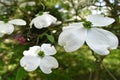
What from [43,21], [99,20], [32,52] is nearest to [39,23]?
[43,21]

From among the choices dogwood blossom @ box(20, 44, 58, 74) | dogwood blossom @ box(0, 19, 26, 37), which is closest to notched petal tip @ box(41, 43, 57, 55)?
dogwood blossom @ box(20, 44, 58, 74)

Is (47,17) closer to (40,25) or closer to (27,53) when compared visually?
(40,25)

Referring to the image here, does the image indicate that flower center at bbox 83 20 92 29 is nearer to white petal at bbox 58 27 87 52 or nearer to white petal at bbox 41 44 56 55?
white petal at bbox 58 27 87 52

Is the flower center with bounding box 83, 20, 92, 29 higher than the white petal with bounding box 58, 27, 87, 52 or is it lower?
higher

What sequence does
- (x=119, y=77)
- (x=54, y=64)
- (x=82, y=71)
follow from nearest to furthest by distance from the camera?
1. (x=54, y=64)
2. (x=119, y=77)
3. (x=82, y=71)

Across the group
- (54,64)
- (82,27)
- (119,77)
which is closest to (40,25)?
(54,64)

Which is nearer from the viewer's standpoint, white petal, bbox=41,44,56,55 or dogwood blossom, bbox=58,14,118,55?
dogwood blossom, bbox=58,14,118,55

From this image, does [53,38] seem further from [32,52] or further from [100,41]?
[100,41]
